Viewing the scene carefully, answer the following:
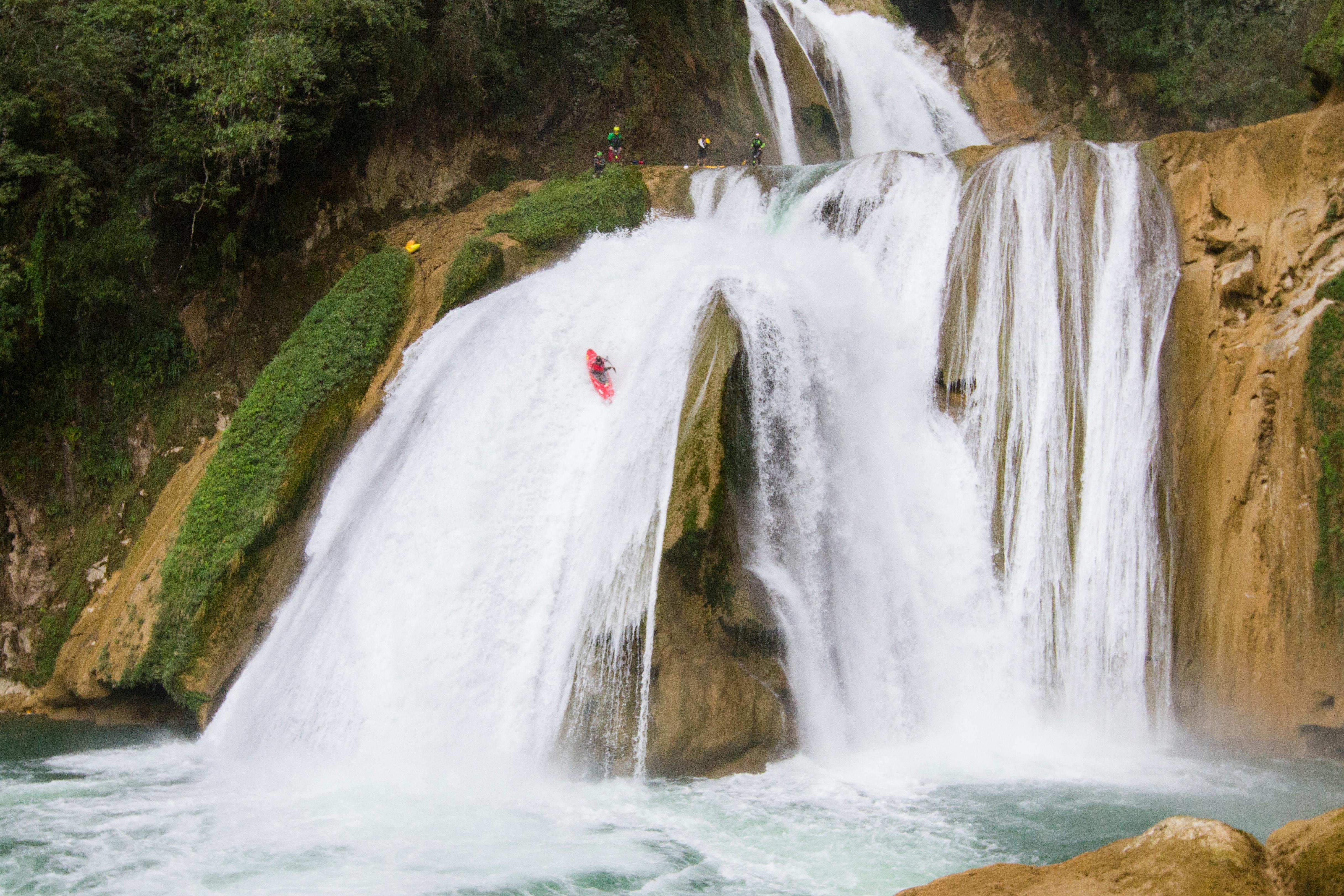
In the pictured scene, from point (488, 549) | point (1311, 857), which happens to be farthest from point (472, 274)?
point (1311, 857)

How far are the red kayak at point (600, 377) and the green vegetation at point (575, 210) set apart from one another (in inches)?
153

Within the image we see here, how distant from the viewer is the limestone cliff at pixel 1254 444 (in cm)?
1113

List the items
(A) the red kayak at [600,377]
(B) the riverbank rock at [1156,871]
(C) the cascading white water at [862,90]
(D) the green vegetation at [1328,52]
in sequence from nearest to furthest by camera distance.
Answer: (B) the riverbank rock at [1156,871] < (D) the green vegetation at [1328,52] < (A) the red kayak at [600,377] < (C) the cascading white water at [862,90]

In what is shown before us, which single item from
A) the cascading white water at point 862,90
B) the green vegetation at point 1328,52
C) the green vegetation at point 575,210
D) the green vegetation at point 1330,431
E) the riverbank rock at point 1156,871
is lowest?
the riverbank rock at point 1156,871

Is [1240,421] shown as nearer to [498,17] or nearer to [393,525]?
[393,525]

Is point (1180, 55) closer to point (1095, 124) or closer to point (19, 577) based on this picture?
point (1095, 124)

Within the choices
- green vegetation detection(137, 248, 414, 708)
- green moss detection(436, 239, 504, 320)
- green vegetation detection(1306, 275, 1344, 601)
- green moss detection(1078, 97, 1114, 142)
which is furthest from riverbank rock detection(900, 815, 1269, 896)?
green moss detection(1078, 97, 1114, 142)

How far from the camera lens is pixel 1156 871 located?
16.5 feet

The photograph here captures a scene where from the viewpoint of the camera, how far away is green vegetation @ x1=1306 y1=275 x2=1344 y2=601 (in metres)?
11.0

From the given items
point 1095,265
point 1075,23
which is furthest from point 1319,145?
point 1075,23

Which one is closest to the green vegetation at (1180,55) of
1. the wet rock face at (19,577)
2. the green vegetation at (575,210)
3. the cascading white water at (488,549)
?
the green vegetation at (575,210)

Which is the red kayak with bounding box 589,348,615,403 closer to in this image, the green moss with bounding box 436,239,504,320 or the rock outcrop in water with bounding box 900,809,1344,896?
the green moss with bounding box 436,239,504,320

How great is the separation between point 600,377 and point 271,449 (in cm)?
459

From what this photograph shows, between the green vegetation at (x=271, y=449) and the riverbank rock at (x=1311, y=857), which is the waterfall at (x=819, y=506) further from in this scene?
the riverbank rock at (x=1311, y=857)
